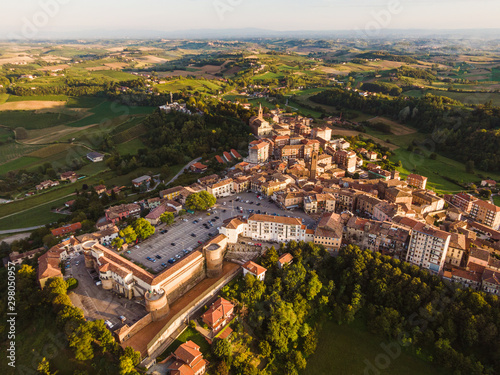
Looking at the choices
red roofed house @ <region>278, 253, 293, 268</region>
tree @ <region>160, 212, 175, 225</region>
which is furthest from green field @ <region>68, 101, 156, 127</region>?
red roofed house @ <region>278, 253, 293, 268</region>

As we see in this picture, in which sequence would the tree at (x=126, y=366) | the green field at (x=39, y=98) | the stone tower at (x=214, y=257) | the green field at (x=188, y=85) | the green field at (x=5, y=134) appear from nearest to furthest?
1. the tree at (x=126, y=366)
2. the stone tower at (x=214, y=257)
3. the green field at (x=5, y=134)
4. the green field at (x=39, y=98)
5. the green field at (x=188, y=85)

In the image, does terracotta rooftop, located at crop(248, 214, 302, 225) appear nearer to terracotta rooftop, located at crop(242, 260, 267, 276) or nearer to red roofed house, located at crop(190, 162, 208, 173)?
terracotta rooftop, located at crop(242, 260, 267, 276)

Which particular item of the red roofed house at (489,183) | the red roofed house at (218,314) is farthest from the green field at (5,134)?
the red roofed house at (489,183)

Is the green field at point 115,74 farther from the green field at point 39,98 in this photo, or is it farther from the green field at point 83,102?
the green field at point 39,98

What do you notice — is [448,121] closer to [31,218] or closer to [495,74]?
[495,74]

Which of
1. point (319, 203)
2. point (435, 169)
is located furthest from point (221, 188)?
point (435, 169)

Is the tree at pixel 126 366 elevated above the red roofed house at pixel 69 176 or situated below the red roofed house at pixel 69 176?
above

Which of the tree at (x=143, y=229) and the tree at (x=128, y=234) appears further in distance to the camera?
the tree at (x=143, y=229)

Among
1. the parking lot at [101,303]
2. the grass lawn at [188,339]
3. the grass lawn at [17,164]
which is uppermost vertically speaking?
the parking lot at [101,303]
